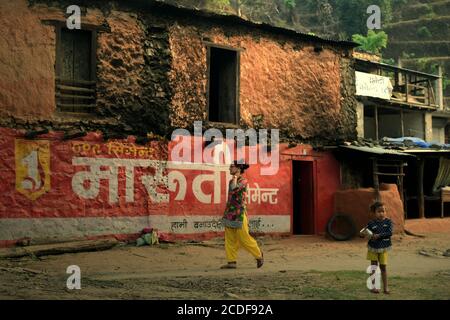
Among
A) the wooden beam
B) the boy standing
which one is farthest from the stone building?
the boy standing

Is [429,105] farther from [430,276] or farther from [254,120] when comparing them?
[430,276]

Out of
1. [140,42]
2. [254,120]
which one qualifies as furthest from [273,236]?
[140,42]

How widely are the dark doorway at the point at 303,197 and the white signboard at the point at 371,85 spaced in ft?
33.7

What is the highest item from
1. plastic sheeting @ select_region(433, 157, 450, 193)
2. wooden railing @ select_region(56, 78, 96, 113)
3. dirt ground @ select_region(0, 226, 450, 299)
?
wooden railing @ select_region(56, 78, 96, 113)

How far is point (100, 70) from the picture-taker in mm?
10266

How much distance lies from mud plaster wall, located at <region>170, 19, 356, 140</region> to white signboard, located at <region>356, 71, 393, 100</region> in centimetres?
855

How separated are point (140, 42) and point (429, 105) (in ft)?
62.8

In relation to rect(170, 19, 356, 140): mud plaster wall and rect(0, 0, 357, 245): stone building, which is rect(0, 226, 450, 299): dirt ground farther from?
rect(170, 19, 356, 140): mud plaster wall

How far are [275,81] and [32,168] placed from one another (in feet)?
21.0

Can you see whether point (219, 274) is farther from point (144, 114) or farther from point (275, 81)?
point (275, 81)

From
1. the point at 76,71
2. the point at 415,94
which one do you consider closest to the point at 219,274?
the point at 76,71

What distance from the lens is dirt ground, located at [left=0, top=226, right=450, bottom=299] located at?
17.6 feet

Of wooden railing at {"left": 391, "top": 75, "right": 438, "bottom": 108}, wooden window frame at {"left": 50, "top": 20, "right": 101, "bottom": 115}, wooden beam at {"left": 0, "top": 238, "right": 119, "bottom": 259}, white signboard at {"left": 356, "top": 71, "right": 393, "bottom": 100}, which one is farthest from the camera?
wooden railing at {"left": 391, "top": 75, "right": 438, "bottom": 108}
